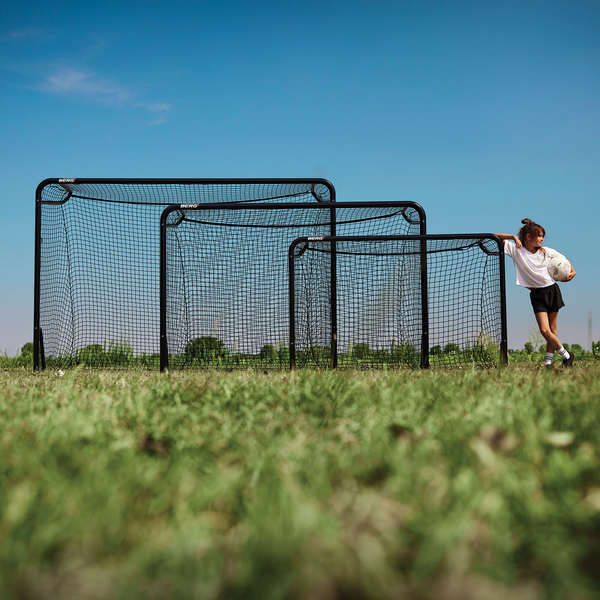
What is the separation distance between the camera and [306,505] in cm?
130

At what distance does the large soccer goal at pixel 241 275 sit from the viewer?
7.31 metres

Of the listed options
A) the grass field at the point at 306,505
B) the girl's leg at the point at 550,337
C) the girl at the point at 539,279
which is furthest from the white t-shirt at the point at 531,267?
the grass field at the point at 306,505

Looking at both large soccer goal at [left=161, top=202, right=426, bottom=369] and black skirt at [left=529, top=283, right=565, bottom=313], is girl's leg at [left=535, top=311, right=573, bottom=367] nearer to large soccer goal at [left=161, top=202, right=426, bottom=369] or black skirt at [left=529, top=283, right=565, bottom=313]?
black skirt at [left=529, top=283, right=565, bottom=313]

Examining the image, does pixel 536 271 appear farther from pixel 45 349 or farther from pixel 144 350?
pixel 45 349

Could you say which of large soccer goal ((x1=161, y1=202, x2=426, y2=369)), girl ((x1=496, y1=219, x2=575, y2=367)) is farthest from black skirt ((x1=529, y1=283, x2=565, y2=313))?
large soccer goal ((x1=161, y1=202, x2=426, y2=369))

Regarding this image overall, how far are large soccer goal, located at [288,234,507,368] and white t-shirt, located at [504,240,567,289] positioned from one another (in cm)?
112

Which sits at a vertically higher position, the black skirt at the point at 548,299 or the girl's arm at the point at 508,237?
the girl's arm at the point at 508,237

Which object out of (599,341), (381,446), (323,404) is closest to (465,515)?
(381,446)

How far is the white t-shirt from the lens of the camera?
7.57 m

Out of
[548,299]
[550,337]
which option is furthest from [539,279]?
[550,337]

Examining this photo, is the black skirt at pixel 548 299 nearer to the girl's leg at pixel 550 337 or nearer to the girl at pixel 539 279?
the girl at pixel 539 279

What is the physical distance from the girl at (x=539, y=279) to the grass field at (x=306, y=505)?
18.4 ft

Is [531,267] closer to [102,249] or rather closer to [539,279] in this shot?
[539,279]

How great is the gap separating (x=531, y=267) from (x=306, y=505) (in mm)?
7313
